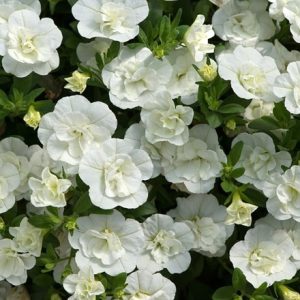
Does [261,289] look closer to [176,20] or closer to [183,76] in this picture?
[183,76]

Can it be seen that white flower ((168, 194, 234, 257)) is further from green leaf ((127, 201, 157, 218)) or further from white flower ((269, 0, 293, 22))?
white flower ((269, 0, 293, 22))

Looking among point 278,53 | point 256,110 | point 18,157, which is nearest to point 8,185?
point 18,157

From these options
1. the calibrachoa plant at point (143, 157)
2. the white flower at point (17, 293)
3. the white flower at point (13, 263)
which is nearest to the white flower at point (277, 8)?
the calibrachoa plant at point (143, 157)

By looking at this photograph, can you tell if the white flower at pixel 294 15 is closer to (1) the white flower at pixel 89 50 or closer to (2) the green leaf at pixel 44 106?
(1) the white flower at pixel 89 50

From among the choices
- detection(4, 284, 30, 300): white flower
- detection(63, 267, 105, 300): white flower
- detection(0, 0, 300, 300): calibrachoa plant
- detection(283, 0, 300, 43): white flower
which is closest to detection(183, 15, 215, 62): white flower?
detection(0, 0, 300, 300): calibrachoa plant

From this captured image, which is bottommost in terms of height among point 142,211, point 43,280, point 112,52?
point 43,280
